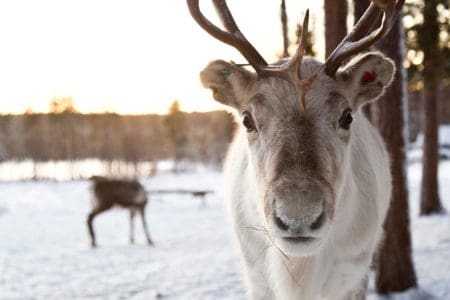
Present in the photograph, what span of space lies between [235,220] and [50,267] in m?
5.33

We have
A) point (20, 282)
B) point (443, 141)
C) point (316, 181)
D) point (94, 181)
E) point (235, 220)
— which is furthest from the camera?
point (443, 141)

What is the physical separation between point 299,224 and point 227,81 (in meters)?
1.16

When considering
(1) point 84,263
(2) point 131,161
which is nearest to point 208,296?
(1) point 84,263

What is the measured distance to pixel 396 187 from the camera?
17.5 feet

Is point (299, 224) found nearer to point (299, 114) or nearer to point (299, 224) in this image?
point (299, 224)

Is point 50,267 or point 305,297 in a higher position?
point 305,297

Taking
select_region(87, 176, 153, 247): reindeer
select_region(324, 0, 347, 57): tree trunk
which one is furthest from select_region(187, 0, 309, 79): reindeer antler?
select_region(87, 176, 153, 247): reindeer

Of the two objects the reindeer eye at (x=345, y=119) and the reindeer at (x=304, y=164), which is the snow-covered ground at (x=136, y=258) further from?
the reindeer eye at (x=345, y=119)

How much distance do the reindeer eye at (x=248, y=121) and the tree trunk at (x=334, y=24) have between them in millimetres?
3383

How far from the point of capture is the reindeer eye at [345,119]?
8.67 feet

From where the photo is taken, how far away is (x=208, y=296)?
5.64 m

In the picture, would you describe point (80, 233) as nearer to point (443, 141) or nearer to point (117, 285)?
point (117, 285)

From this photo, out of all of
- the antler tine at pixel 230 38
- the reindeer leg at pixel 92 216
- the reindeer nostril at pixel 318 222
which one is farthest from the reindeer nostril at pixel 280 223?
the reindeer leg at pixel 92 216

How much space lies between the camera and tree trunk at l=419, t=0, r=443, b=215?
32.5 ft
